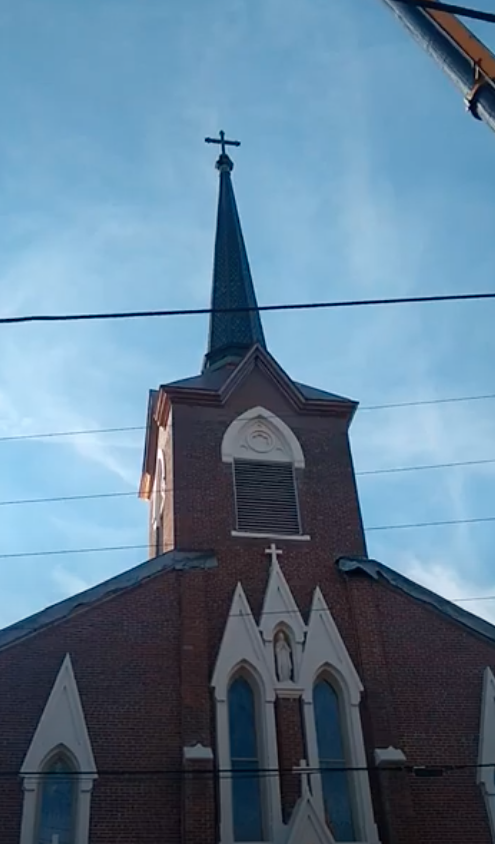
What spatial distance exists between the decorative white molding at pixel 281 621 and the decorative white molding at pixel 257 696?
170mm

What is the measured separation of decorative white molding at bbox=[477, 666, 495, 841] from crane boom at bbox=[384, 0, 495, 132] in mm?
11109

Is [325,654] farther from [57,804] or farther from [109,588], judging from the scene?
[57,804]

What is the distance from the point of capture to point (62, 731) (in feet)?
49.9

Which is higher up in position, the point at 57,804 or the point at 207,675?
the point at 207,675

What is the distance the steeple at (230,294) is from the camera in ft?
80.2

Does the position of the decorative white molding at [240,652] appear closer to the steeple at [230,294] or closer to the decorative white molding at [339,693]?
the decorative white molding at [339,693]

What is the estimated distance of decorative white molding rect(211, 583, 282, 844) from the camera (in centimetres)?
1521

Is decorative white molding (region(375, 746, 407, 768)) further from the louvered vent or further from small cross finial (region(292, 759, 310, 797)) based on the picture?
the louvered vent

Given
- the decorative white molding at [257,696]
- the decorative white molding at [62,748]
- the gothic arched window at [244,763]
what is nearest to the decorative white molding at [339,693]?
the decorative white molding at [257,696]

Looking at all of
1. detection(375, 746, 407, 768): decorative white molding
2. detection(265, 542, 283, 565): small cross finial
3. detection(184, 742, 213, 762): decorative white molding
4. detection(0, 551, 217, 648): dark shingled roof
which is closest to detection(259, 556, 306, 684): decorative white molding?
detection(265, 542, 283, 565): small cross finial

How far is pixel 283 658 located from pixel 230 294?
38.3 ft

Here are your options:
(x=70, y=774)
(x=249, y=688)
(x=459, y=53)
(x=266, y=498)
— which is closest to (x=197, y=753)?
(x=249, y=688)

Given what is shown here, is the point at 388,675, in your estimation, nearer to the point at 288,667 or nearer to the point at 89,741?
the point at 288,667

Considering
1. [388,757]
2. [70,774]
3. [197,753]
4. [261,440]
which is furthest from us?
[261,440]
